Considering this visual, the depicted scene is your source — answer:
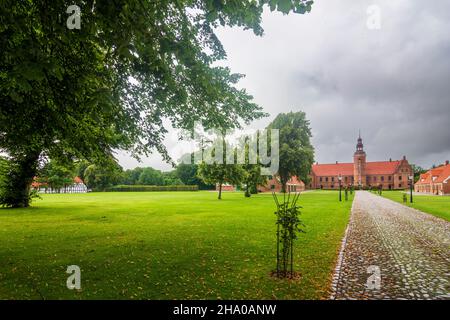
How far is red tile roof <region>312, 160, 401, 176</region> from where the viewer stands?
4855 inches

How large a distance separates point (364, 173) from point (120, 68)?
131 metres

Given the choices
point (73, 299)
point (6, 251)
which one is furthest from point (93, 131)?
point (73, 299)

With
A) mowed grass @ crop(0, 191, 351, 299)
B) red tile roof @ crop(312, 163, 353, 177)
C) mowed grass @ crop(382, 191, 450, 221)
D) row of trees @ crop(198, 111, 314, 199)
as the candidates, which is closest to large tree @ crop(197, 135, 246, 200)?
row of trees @ crop(198, 111, 314, 199)

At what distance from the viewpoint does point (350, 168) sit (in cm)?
13075

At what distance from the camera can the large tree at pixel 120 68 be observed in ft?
16.5

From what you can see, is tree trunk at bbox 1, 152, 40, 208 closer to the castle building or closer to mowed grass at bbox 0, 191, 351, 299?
mowed grass at bbox 0, 191, 351, 299

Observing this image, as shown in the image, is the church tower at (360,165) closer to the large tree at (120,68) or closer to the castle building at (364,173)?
the castle building at (364,173)

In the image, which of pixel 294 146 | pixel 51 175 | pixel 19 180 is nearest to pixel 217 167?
pixel 51 175

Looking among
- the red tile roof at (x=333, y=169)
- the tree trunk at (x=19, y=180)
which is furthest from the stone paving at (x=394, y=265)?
the red tile roof at (x=333, y=169)

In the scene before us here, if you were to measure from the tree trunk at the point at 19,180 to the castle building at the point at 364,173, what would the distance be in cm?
10773

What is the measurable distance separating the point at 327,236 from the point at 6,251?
1167cm

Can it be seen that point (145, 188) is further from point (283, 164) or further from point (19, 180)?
point (19, 180)
